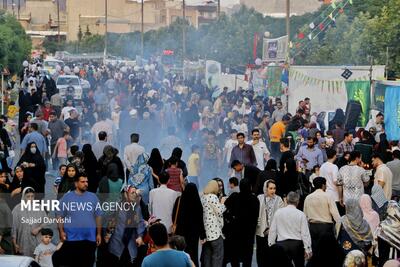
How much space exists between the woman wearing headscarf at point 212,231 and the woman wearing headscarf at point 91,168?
437cm

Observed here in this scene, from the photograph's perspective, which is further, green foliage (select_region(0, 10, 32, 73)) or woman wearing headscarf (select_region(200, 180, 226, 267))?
green foliage (select_region(0, 10, 32, 73))

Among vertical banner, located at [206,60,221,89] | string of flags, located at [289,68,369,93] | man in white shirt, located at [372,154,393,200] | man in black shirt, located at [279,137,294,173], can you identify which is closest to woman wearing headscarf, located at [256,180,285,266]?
man in black shirt, located at [279,137,294,173]

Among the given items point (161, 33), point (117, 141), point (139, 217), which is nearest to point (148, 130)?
point (117, 141)

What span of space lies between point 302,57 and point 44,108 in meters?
37.0

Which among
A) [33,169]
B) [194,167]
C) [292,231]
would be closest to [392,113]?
[194,167]

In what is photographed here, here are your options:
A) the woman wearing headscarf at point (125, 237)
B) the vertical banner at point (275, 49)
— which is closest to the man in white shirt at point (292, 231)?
the woman wearing headscarf at point (125, 237)

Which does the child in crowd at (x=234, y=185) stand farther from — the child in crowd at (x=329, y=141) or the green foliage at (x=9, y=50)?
the green foliage at (x=9, y=50)

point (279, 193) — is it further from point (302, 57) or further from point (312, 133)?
point (302, 57)

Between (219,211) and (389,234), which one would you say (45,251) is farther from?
(389,234)

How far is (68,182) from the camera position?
1734cm

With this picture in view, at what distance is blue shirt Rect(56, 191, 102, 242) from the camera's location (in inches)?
602

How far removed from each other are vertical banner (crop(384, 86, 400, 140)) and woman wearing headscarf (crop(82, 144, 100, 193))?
9.92m

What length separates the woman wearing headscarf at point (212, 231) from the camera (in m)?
15.7

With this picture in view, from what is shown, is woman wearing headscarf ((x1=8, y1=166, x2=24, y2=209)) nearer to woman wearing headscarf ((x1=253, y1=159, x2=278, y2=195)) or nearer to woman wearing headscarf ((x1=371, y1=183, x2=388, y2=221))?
woman wearing headscarf ((x1=253, y1=159, x2=278, y2=195))
